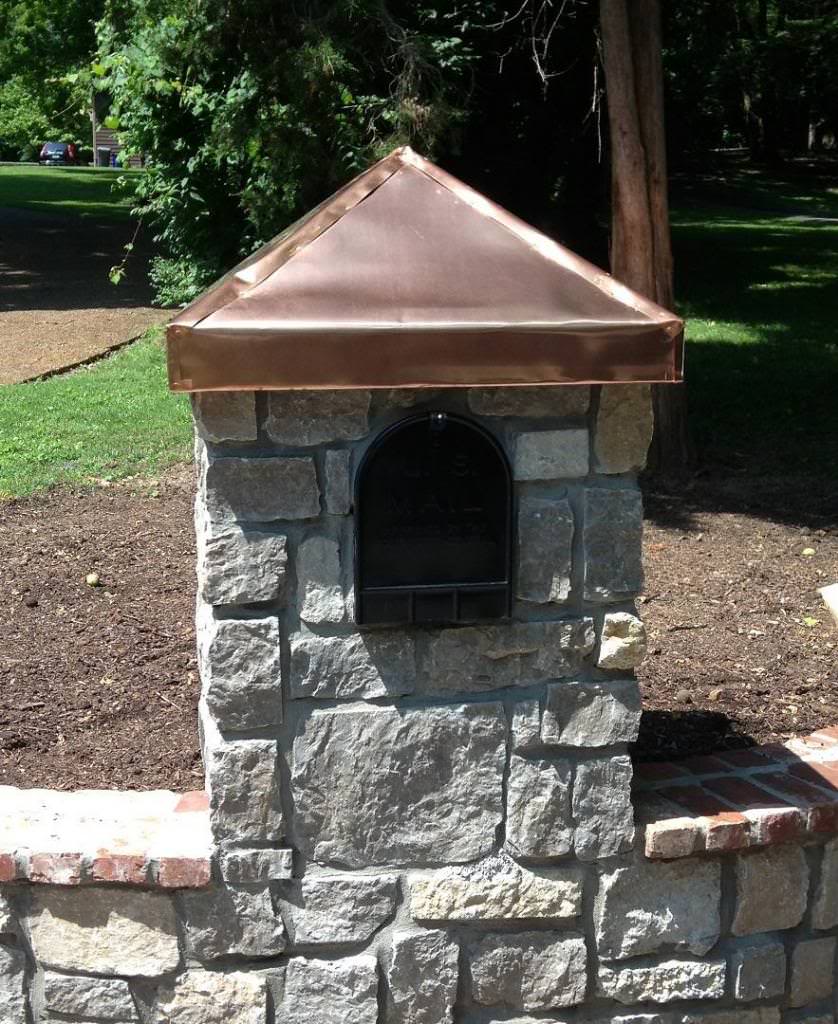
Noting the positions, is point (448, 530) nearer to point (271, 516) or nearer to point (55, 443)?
point (271, 516)

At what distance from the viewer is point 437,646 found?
110 inches

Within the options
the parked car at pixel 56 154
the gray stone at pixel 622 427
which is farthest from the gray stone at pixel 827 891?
the parked car at pixel 56 154

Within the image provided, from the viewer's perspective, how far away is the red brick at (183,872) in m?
2.77

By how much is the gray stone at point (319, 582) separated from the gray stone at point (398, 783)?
219mm

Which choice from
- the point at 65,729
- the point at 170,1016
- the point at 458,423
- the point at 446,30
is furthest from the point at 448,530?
the point at 446,30

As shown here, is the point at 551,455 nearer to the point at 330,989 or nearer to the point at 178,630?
the point at 330,989

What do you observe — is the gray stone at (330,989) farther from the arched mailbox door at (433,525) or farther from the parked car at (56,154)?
the parked car at (56,154)

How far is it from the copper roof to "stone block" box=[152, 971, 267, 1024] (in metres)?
1.32

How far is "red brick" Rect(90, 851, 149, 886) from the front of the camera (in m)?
2.78

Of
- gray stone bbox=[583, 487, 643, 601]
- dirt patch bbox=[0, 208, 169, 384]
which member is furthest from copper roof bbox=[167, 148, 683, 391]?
dirt patch bbox=[0, 208, 169, 384]

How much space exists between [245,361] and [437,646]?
75 centimetres

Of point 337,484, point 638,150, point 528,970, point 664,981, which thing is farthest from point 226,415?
point 638,150

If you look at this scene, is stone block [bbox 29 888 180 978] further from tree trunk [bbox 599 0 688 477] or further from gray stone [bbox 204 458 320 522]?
tree trunk [bbox 599 0 688 477]

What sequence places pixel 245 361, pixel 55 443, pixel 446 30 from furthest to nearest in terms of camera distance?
pixel 446 30 < pixel 55 443 < pixel 245 361
